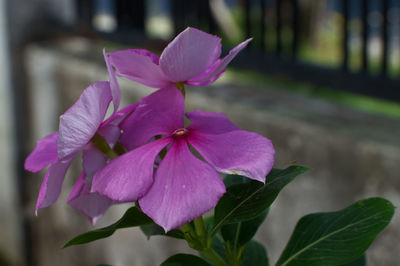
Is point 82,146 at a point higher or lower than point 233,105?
higher

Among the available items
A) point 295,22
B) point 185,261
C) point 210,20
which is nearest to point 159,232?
point 185,261

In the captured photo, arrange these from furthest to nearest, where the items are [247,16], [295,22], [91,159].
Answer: [247,16] < [295,22] < [91,159]

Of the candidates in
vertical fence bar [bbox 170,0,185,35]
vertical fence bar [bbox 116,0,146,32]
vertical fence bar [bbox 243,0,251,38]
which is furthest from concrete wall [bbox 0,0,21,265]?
vertical fence bar [bbox 243,0,251,38]

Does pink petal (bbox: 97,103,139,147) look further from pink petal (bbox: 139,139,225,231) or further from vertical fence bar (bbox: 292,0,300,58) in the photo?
vertical fence bar (bbox: 292,0,300,58)

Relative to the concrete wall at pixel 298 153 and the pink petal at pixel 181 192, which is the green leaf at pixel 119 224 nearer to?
the pink petal at pixel 181 192

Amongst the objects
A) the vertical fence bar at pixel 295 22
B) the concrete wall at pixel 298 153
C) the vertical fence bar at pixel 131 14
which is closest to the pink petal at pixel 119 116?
the concrete wall at pixel 298 153

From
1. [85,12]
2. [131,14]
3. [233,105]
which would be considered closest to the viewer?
[233,105]

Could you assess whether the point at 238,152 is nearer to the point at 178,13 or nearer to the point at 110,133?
the point at 110,133

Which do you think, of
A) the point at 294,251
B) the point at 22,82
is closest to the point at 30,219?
the point at 22,82
